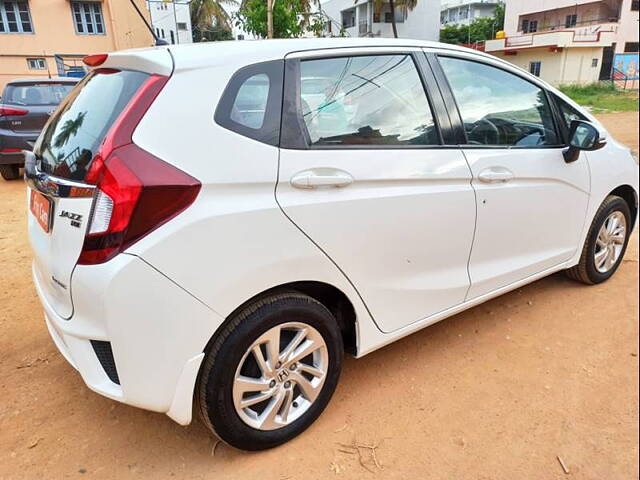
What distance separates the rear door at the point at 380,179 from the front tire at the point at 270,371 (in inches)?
11.1

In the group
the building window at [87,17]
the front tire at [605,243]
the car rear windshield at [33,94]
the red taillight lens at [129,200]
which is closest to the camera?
the red taillight lens at [129,200]

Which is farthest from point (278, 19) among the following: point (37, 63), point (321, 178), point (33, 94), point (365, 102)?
point (37, 63)

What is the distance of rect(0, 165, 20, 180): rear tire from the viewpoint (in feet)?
26.4

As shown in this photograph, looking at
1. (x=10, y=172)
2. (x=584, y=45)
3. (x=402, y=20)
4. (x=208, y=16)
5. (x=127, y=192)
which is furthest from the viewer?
(x=402, y=20)

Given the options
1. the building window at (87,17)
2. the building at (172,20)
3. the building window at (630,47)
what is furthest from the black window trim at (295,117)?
the building window at (630,47)

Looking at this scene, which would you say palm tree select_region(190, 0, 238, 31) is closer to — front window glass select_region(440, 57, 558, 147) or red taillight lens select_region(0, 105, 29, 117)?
red taillight lens select_region(0, 105, 29, 117)

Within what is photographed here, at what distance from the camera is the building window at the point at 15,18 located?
24.4 metres

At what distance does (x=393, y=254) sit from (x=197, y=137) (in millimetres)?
1043

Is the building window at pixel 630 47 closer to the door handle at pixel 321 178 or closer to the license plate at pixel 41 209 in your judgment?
the door handle at pixel 321 178

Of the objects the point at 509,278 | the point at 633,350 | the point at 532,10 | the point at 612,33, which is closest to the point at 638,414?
the point at 633,350

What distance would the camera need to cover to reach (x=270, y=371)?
2.00m

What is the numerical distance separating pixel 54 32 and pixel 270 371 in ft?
97.0

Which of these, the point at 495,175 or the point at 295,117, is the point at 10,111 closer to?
the point at 295,117

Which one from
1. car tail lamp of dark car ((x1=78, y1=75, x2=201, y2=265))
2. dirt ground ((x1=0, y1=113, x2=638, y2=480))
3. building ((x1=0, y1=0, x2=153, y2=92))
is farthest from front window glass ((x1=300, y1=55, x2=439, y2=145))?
building ((x1=0, y1=0, x2=153, y2=92))
